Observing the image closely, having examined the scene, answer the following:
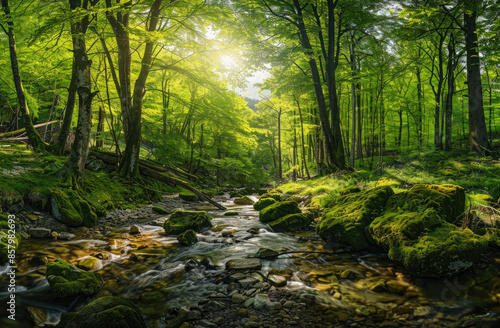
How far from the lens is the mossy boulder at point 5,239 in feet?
12.3

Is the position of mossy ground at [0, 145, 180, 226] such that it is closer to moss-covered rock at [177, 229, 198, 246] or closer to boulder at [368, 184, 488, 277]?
moss-covered rock at [177, 229, 198, 246]

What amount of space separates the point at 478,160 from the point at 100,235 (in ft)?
46.6

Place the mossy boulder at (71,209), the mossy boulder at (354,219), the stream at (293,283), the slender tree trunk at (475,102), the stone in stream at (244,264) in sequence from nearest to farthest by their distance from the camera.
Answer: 1. the stream at (293,283)
2. the stone in stream at (244,264)
3. the mossy boulder at (354,219)
4. the mossy boulder at (71,209)
5. the slender tree trunk at (475,102)

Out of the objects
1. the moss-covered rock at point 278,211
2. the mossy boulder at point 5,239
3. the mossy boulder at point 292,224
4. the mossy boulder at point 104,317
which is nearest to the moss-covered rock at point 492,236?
the mossy boulder at point 292,224

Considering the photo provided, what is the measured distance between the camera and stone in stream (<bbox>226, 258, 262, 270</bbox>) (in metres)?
3.98

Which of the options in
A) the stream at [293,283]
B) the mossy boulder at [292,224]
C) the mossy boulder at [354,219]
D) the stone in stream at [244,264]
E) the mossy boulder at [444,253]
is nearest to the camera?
the stream at [293,283]

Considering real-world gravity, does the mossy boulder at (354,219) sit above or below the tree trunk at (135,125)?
below

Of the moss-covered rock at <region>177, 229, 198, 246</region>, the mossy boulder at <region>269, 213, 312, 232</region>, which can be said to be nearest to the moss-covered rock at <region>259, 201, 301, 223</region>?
the mossy boulder at <region>269, 213, 312, 232</region>

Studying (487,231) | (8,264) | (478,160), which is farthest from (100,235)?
(478,160)

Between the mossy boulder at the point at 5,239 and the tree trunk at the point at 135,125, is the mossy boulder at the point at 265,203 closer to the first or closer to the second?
the tree trunk at the point at 135,125

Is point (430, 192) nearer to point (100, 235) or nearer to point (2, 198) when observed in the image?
point (100, 235)

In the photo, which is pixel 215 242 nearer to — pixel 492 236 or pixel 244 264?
pixel 244 264

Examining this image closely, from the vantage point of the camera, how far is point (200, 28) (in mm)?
9984

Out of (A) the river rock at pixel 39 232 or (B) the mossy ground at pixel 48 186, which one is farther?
(B) the mossy ground at pixel 48 186
